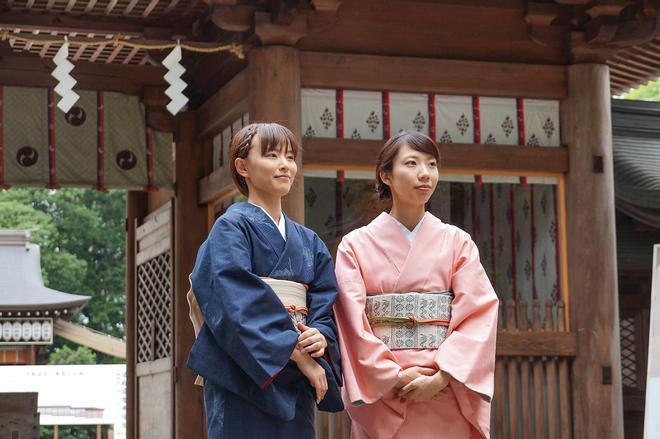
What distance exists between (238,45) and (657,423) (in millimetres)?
3466

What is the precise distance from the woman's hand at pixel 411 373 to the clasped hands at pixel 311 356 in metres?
0.27

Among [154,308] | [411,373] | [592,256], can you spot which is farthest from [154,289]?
[411,373]

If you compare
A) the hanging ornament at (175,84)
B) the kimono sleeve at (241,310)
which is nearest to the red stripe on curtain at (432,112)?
the hanging ornament at (175,84)

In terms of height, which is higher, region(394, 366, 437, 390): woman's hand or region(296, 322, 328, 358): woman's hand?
region(296, 322, 328, 358): woman's hand

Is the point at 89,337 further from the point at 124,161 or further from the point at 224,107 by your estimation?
the point at 224,107

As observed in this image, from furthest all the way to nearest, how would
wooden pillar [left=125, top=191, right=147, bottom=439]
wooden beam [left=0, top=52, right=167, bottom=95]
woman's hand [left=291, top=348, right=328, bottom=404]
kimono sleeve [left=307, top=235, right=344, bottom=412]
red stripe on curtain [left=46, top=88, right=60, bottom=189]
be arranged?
wooden pillar [left=125, top=191, right=147, bottom=439]
red stripe on curtain [left=46, top=88, right=60, bottom=189]
wooden beam [left=0, top=52, right=167, bottom=95]
kimono sleeve [left=307, top=235, right=344, bottom=412]
woman's hand [left=291, top=348, right=328, bottom=404]

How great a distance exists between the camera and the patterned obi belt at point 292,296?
365 cm

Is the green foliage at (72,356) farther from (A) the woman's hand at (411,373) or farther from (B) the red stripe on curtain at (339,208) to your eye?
(A) the woman's hand at (411,373)

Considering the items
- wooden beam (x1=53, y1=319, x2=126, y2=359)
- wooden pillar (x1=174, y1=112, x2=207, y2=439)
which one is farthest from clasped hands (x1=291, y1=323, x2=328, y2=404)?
wooden beam (x1=53, y1=319, x2=126, y2=359)

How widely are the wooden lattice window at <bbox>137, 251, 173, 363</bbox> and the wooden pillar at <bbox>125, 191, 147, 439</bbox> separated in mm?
146

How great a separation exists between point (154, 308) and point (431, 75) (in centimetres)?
359

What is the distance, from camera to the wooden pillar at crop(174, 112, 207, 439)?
8.67m

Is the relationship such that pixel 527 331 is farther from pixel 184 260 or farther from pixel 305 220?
pixel 184 260

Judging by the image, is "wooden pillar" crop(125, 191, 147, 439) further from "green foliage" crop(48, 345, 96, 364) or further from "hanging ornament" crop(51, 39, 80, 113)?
"green foliage" crop(48, 345, 96, 364)
